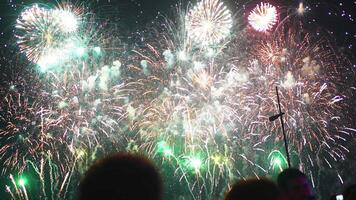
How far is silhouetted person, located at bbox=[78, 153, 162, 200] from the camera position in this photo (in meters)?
2.40

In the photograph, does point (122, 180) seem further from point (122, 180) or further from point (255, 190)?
point (255, 190)

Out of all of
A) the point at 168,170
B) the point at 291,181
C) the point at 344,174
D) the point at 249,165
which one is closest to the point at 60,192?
the point at 168,170

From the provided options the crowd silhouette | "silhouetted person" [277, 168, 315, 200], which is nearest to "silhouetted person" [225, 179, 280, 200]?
the crowd silhouette

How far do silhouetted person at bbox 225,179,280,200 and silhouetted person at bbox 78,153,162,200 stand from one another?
836 millimetres

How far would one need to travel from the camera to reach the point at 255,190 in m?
3.09

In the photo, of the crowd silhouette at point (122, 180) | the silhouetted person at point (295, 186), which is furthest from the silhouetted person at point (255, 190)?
the silhouetted person at point (295, 186)

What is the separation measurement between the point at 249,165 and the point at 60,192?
1479cm

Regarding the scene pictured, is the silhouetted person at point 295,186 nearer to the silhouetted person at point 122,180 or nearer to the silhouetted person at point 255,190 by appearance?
the silhouetted person at point 255,190

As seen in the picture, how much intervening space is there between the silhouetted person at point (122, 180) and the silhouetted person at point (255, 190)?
0.84 metres

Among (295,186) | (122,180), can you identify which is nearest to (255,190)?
(122,180)

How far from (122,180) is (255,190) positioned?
1097 millimetres

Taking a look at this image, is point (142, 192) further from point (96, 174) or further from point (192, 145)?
point (192, 145)

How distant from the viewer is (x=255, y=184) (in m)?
3.14

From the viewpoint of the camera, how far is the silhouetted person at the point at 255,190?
305 centimetres
